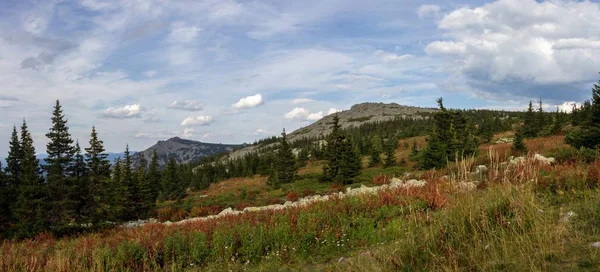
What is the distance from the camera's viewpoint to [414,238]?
5168 millimetres

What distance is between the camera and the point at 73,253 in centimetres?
876

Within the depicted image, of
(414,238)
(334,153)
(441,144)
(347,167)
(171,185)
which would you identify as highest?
(441,144)

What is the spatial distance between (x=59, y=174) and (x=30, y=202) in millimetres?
2768

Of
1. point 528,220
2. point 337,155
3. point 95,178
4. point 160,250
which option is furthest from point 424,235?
point 337,155

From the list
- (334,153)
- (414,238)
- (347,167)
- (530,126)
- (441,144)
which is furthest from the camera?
(530,126)

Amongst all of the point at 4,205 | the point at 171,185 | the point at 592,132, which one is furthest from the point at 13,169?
the point at 592,132

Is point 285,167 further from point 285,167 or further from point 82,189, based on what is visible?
point 82,189

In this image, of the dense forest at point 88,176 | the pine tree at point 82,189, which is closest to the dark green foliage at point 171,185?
the dense forest at point 88,176

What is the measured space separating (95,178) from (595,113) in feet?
98.3

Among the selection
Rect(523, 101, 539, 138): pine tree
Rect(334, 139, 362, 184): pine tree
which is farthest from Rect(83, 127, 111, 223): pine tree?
Rect(523, 101, 539, 138): pine tree

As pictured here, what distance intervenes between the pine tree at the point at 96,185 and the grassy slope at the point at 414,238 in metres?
14.9

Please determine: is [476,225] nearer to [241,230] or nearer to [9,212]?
[241,230]

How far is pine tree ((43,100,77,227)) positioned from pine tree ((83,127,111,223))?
86 cm

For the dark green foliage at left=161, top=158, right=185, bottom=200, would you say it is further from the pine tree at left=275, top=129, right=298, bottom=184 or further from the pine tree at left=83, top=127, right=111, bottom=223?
the pine tree at left=83, top=127, right=111, bottom=223
